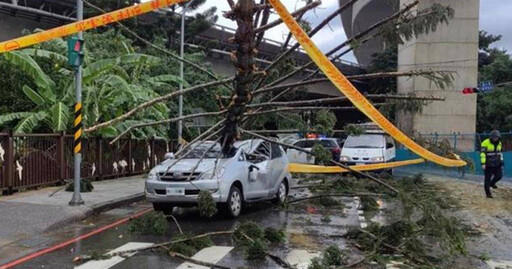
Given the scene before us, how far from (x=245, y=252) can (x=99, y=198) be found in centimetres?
632

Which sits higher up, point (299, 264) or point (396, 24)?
point (396, 24)

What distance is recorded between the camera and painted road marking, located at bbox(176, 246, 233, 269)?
22.2 ft

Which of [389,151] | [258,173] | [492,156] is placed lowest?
[389,151]

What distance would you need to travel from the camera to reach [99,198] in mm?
12453

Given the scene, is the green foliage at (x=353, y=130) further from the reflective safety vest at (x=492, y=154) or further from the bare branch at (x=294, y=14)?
the reflective safety vest at (x=492, y=154)

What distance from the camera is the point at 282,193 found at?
1277 cm

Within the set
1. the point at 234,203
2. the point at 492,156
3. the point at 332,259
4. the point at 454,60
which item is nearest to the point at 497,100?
the point at 454,60

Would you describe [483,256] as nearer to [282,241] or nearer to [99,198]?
[282,241]

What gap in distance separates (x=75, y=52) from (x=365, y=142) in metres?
13.4

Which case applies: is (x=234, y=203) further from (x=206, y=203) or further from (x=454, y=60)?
(x=454, y=60)

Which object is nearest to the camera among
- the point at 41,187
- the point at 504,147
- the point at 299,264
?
the point at 299,264

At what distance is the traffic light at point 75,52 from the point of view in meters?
10.7

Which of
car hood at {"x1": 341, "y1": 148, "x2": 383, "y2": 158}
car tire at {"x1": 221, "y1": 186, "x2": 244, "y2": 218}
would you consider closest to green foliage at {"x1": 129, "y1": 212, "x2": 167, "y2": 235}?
car tire at {"x1": 221, "y1": 186, "x2": 244, "y2": 218}

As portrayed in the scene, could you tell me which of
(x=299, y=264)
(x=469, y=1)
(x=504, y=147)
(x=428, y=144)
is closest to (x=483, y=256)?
(x=428, y=144)
